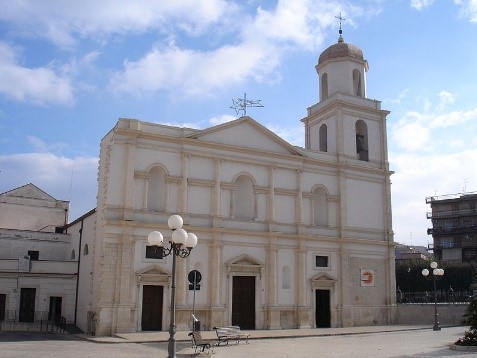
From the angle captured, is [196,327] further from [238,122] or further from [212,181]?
[238,122]

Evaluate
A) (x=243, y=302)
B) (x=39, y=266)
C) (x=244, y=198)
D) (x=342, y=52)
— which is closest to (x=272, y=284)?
(x=243, y=302)

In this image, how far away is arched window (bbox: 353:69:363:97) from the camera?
38.7 m

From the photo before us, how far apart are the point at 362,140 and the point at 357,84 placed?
4.05m

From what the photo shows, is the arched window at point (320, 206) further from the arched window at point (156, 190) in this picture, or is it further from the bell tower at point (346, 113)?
the arched window at point (156, 190)

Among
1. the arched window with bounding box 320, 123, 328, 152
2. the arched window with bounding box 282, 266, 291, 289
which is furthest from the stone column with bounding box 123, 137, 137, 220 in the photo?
the arched window with bounding box 320, 123, 328, 152

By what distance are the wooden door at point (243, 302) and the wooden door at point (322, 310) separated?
4.64m

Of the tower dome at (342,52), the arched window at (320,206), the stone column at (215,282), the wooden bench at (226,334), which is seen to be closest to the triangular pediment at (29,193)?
the stone column at (215,282)

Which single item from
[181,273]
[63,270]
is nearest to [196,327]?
[181,273]

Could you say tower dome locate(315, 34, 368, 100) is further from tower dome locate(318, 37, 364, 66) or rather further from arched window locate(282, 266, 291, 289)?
arched window locate(282, 266, 291, 289)

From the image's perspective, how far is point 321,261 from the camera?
34562 mm

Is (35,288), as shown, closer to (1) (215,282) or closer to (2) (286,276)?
(1) (215,282)

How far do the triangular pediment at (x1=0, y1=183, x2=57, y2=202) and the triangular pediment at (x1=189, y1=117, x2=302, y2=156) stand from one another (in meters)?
21.7

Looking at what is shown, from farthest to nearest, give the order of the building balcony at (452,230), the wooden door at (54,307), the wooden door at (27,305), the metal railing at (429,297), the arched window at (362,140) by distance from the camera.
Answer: the building balcony at (452,230)
the metal railing at (429,297)
the arched window at (362,140)
the wooden door at (54,307)
the wooden door at (27,305)

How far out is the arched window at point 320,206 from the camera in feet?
117
